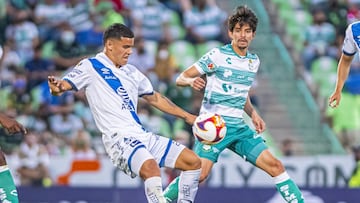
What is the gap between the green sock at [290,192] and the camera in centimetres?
1212

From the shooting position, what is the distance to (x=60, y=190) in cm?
1636

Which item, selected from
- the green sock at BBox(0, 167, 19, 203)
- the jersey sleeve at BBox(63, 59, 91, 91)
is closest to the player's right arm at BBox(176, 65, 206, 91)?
the jersey sleeve at BBox(63, 59, 91, 91)

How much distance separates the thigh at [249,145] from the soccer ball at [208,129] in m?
0.81

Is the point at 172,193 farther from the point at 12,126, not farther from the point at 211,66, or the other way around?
the point at 12,126

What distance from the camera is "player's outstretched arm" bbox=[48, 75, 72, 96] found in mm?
10938

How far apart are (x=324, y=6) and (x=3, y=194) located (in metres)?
11.9

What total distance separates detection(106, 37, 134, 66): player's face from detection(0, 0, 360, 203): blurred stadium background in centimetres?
501

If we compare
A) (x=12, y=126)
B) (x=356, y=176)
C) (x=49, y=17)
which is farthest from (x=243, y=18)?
(x=49, y=17)

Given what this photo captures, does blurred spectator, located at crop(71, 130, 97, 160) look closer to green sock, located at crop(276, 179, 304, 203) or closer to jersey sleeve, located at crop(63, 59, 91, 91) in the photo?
green sock, located at crop(276, 179, 304, 203)

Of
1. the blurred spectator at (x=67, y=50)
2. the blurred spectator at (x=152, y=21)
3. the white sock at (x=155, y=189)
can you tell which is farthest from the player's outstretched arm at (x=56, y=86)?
the blurred spectator at (x=152, y=21)

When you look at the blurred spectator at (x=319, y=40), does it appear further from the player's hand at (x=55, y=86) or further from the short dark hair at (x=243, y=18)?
the player's hand at (x=55, y=86)

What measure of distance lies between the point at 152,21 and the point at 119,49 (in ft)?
32.8

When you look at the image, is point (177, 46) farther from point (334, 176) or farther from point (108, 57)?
point (108, 57)

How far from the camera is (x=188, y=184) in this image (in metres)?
11.8
